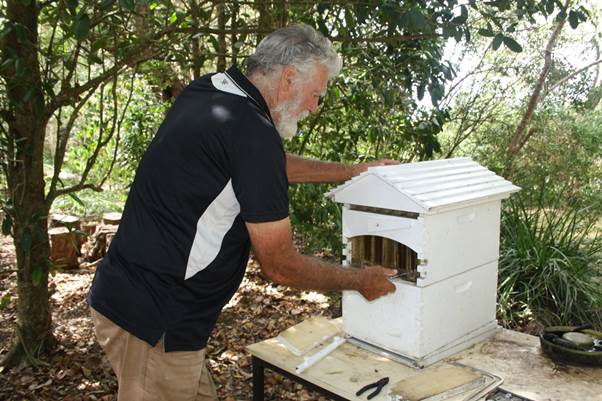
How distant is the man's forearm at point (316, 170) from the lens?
2.43m

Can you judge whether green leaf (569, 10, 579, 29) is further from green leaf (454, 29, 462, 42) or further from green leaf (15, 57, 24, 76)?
green leaf (15, 57, 24, 76)

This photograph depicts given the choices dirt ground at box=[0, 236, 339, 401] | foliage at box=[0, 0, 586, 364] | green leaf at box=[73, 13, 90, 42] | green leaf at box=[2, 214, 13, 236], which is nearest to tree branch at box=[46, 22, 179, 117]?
foliage at box=[0, 0, 586, 364]

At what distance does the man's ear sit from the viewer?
1864mm

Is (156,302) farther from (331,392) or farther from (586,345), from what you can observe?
(586,345)

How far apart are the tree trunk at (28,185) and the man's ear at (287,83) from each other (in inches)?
60.1

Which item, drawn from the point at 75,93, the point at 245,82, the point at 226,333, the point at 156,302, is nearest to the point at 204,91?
the point at 245,82

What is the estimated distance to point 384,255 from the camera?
2.22 metres

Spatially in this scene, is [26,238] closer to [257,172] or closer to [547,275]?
[257,172]

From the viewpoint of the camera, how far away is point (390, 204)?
196 cm

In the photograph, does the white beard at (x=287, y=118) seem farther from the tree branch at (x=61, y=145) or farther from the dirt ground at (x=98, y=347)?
the dirt ground at (x=98, y=347)

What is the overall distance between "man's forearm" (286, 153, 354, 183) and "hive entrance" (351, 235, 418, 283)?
0.33 m

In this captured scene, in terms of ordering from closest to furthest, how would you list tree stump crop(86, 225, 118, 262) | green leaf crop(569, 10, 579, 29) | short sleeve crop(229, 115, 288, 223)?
1. short sleeve crop(229, 115, 288, 223)
2. green leaf crop(569, 10, 579, 29)
3. tree stump crop(86, 225, 118, 262)

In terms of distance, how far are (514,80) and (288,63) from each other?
22.8 ft

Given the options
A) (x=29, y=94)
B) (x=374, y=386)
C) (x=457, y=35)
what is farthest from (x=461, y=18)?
(x=29, y=94)
